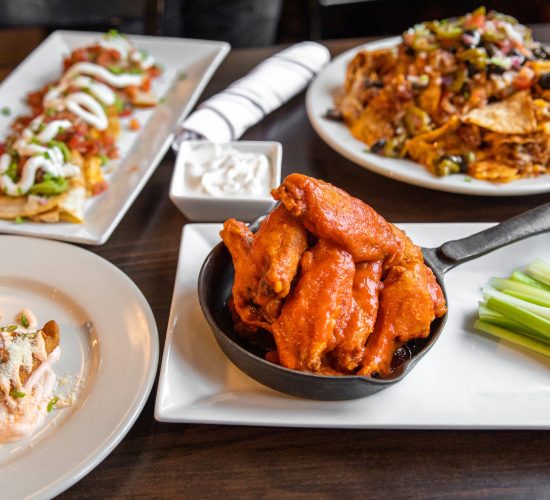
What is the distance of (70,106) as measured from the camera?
260 centimetres

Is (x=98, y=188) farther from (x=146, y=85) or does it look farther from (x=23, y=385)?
(x=23, y=385)

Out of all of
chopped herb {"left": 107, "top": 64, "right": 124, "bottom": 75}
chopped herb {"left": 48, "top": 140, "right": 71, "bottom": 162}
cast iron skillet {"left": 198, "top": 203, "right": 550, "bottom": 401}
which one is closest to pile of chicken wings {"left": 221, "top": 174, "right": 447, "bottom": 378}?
cast iron skillet {"left": 198, "top": 203, "right": 550, "bottom": 401}

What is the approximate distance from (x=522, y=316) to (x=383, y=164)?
877mm

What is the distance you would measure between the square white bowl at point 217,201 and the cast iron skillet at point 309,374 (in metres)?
0.42

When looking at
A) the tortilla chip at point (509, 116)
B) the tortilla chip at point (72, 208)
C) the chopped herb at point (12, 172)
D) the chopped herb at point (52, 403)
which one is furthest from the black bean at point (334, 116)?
the chopped herb at point (52, 403)

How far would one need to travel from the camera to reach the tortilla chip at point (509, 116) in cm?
Answer: 220

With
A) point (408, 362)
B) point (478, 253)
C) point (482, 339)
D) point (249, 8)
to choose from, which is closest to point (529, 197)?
point (478, 253)

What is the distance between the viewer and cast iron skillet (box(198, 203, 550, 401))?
1.27 meters

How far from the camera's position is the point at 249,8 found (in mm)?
4438

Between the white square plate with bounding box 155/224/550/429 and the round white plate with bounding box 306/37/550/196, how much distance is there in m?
0.58

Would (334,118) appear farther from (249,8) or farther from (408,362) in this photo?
(249,8)

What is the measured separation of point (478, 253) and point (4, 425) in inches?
49.7

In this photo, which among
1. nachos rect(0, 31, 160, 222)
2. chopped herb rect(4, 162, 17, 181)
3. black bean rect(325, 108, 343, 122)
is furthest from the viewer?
black bean rect(325, 108, 343, 122)

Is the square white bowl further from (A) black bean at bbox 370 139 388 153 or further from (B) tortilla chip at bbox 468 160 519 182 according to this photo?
(B) tortilla chip at bbox 468 160 519 182
